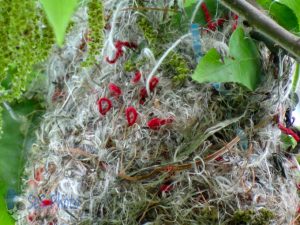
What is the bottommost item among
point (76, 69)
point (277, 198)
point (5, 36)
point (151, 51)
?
point (277, 198)

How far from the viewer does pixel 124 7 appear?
1357 millimetres

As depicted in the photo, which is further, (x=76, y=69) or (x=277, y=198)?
(x=76, y=69)

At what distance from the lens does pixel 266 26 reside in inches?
40.2

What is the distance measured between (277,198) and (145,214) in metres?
0.27

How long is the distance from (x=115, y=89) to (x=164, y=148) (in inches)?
7.0

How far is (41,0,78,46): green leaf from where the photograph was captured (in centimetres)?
50

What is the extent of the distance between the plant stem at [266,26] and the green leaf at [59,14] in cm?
51

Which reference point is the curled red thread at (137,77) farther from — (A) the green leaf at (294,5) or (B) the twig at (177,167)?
(A) the green leaf at (294,5)

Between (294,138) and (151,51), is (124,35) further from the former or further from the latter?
(294,138)

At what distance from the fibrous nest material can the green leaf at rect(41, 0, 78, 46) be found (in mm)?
705

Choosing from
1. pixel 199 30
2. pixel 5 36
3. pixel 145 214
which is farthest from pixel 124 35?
pixel 5 36

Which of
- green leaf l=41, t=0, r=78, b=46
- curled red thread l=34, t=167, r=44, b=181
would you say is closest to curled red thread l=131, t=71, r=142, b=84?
curled red thread l=34, t=167, r=44, b=181

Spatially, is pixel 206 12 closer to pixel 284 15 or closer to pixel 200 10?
pixel 200 10

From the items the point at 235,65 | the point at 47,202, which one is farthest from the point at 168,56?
the point at 47,202
